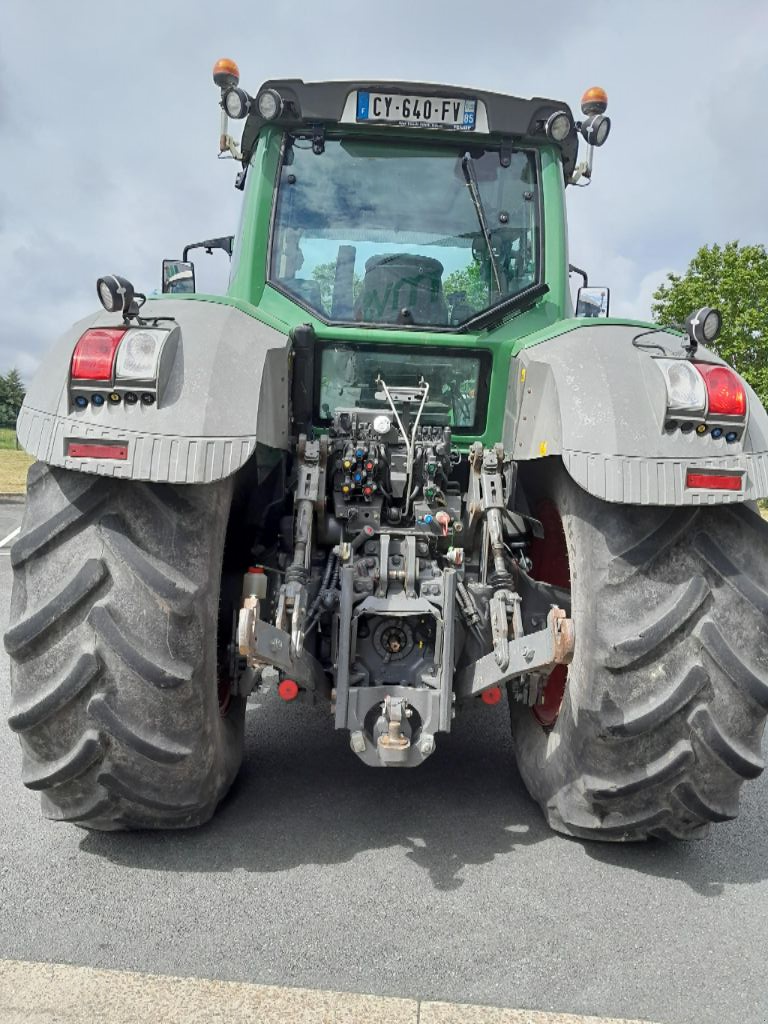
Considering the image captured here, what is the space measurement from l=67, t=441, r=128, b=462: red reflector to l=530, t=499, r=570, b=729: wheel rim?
158 cm

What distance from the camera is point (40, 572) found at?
8.55 ft

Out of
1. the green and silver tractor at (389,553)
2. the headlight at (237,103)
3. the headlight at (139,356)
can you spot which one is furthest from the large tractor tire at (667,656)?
the headlight at (237,103)

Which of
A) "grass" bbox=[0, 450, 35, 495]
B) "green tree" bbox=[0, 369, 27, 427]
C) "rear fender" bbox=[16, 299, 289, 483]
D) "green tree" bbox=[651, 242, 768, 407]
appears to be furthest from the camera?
"green tree" bbox=[0, 369, 27, 427]

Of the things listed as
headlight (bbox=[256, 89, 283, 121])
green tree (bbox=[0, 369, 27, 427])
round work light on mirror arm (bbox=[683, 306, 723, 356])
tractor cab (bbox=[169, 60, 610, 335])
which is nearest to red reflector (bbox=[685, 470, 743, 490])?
round work light on mirror arm (bbox=[683, 306, 723, 356])

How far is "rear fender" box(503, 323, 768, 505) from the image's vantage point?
8.08ft

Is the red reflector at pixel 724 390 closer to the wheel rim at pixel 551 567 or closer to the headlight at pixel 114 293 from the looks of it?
the wheel rim at pixel 551 567

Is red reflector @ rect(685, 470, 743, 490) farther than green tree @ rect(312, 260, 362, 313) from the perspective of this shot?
No

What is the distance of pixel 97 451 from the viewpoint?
246cm

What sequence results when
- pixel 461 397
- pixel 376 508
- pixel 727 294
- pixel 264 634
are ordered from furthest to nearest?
pixel 727 294
pixel 461 397
pixel 376 508
pixel 264 634

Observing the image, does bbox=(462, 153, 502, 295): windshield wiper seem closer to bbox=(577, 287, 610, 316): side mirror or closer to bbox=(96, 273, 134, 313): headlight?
bbox=(577, 287, 610, 316): side mirror

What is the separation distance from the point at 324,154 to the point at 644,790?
2965 mm

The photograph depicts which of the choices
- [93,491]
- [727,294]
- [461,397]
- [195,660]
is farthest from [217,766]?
[727,294]

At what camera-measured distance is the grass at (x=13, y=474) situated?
43.6 feet

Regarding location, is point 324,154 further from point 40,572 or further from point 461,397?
point 40,572
